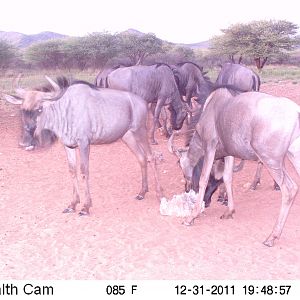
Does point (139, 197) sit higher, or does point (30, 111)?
point (30, 111)

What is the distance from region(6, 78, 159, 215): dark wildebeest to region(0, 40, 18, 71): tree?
87.0ft

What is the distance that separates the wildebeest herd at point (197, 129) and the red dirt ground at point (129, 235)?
27 cm

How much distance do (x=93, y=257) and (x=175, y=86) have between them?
7.49m

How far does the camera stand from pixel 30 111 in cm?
635

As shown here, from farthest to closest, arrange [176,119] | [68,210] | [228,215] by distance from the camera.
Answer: [176,119]
[68,210]
[228,215]

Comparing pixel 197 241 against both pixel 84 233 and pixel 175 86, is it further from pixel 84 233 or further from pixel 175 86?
pixel 175 86

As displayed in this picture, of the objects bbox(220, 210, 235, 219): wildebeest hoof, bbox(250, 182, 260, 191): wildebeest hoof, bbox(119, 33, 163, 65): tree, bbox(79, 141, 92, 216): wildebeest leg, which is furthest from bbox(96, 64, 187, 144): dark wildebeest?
bbox(119, 33, 163, 65): tree

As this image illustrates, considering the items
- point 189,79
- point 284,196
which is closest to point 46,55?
point 189,79

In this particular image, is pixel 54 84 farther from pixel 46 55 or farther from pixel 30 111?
pixel 46 55

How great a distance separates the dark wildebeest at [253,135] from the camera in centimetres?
516

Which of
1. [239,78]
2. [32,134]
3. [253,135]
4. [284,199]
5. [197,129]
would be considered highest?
[253,135]

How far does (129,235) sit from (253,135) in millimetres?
1792

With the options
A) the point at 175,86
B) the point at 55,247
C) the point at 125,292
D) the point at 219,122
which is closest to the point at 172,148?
the point at 219,122

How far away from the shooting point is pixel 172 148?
6922 mm
